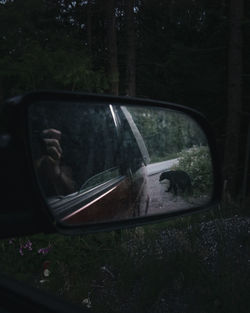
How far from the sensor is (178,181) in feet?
6.89

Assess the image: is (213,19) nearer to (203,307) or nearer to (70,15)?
(70,15)

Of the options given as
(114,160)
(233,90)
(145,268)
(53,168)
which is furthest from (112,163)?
(233,90)

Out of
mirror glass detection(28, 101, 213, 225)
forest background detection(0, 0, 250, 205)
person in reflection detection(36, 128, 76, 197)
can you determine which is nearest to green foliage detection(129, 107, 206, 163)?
mirror glass detection(28, 101, 213, 225)

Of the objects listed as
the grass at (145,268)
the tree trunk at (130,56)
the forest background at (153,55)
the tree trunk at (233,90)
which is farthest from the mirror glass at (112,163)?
the tree trunk at (130,56)

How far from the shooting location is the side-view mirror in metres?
1.47

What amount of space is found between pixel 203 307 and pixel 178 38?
67.4 feet

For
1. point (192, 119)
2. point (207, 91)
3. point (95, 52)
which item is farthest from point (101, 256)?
point (95, 52)

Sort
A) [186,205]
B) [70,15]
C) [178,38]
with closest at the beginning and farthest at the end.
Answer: [186,205], [178,38], [70,15]

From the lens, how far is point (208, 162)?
2271mm

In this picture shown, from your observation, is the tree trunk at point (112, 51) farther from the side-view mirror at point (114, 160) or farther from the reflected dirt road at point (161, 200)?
the reflected dirt road at point (161, 200)

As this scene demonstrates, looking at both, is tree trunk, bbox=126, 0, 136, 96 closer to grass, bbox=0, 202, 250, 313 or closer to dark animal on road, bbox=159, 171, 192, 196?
grass, bbox=0, 202, 250, 313

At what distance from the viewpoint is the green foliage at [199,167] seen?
2.22m

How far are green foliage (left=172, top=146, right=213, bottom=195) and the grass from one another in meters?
1.85

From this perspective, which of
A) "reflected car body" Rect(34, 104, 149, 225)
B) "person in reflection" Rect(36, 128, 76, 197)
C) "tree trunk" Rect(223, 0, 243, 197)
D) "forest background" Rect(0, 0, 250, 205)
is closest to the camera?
"person in reflection" Rect(36, 128, 76, 197)
